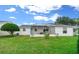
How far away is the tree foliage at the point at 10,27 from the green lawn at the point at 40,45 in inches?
2.9

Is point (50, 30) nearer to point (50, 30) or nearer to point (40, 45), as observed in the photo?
point (50, 30)

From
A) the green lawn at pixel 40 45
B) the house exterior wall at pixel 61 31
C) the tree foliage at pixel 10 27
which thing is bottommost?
the green lawn at pixel 40 45

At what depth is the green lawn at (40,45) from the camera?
5.53m

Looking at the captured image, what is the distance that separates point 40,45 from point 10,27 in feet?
1.21

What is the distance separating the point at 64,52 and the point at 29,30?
437 mm

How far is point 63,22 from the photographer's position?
5.55 meters

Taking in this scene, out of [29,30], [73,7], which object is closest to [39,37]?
[29,30]

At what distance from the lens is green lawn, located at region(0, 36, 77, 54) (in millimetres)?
5531

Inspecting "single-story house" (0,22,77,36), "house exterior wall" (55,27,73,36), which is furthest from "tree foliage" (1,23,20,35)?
"house exterior wall" (55,27,73,36)

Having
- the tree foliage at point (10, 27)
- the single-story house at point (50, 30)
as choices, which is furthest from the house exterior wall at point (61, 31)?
the tree foliage at point (10, 27)

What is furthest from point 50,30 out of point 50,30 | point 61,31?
point 61,31

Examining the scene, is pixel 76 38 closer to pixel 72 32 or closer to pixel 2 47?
pixel 72 32

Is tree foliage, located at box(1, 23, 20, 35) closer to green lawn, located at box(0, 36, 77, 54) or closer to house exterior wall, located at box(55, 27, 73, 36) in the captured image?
green lawn, located at box(0, 36, 77, 54)

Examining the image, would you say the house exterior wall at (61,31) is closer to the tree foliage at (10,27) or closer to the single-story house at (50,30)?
the single-story house at (50,30)
